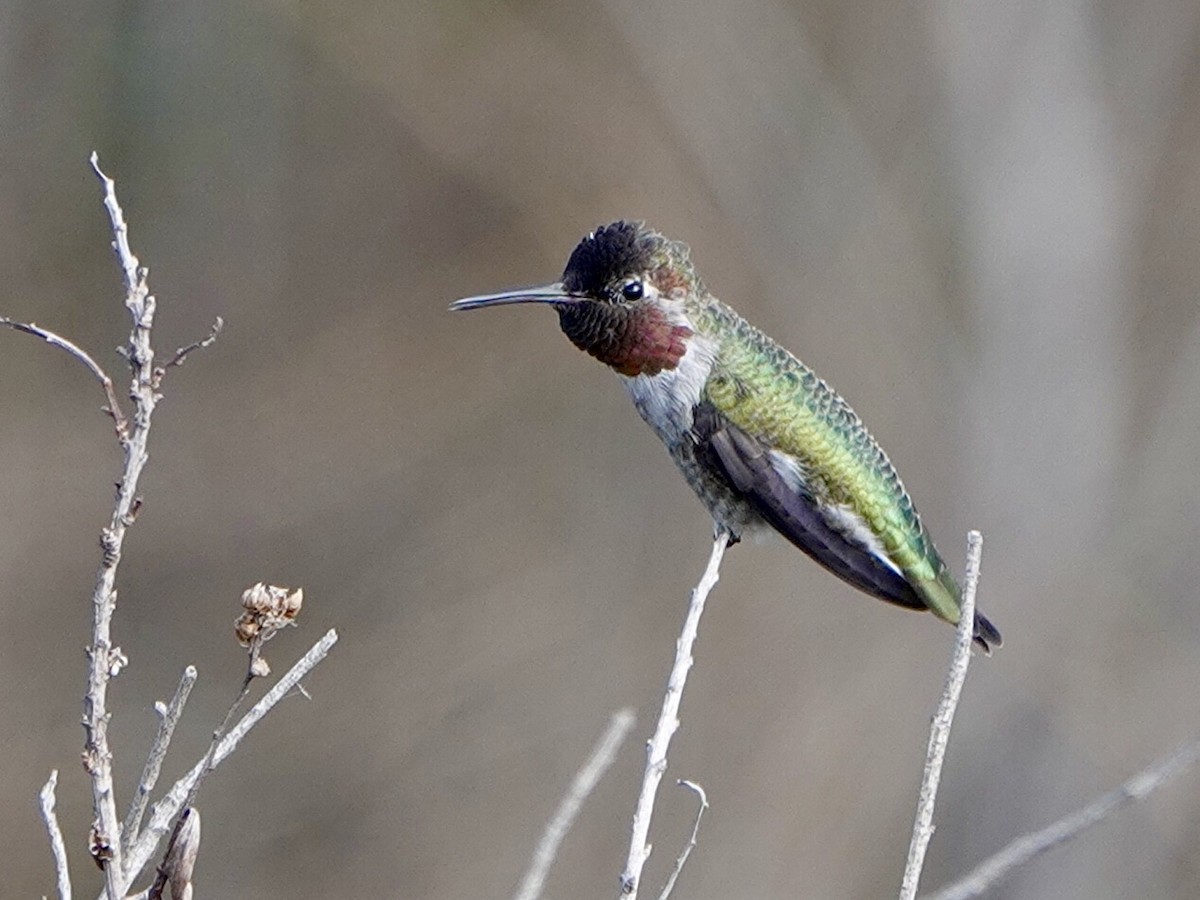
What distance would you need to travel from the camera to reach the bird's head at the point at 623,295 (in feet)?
9.98

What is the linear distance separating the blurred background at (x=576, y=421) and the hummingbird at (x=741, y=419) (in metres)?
4.81

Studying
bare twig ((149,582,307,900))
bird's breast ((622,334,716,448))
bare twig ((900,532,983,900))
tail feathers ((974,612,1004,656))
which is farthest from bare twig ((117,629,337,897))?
tail feathers ((974,612,1004,656))

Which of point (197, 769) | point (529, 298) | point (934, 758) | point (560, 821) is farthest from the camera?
point (529, 298)

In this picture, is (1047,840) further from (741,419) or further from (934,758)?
(741,419)

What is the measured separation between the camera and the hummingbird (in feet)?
10.1

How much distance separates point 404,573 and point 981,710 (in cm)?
321

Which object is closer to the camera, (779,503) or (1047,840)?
(1047,840)

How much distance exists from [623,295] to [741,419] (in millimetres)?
373

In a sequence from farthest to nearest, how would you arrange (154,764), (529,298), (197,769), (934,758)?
1. (529,298)
2. (934,758)
3. (197,769)
4. (154,764)

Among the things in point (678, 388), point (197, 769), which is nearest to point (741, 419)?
point (678, 388)

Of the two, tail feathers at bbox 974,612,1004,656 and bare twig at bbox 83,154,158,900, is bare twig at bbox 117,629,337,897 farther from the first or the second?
tail feathers at bbox 974,612,1004,656

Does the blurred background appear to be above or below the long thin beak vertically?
above

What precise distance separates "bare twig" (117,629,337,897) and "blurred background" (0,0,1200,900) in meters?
6.53

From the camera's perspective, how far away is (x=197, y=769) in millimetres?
1733
